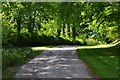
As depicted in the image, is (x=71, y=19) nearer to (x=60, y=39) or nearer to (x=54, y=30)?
(x=60, y=39)

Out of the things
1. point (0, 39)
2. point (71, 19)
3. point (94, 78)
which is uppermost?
point (71, 19)

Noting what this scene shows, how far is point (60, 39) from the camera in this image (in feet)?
Answer: 155

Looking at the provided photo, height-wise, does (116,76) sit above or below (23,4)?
below

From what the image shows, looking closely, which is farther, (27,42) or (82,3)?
(27,42)

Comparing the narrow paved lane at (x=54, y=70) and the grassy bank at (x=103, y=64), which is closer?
the narrow paved lane at (x=54, y=70)

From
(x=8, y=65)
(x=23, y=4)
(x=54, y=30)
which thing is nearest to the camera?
(x=8, y=65)

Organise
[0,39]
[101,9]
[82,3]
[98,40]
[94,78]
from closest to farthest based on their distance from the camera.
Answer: [94,78], [0,39], [82,3], [101,9], [98,40]

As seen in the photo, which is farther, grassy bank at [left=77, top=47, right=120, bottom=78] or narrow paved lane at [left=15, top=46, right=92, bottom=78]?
grassy bank at [left=77, top=47, right=120, bottom=78]

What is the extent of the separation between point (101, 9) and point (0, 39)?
29.4 ft

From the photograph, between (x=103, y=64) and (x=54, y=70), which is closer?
(x=54, y=70)

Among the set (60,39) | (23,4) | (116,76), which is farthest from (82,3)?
(60,39)

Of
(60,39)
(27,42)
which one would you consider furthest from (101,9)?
(60,39)

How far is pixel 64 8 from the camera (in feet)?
68.9

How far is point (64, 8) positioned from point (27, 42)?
18.2 meters
